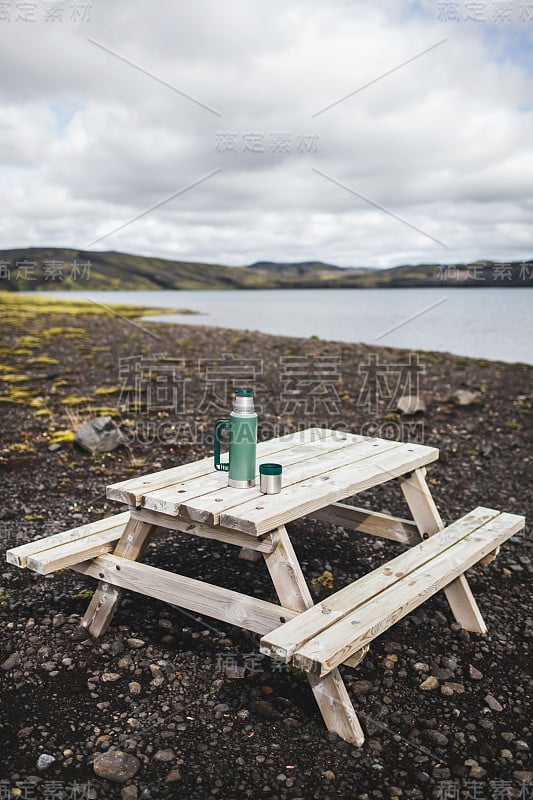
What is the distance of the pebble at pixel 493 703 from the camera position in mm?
4664

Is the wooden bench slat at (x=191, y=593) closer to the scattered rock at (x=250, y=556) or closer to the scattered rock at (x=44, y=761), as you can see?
the scattered rock at (x=44, y=761)

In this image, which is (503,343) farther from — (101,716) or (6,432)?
(101,716)

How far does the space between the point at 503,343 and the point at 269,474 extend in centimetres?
3843

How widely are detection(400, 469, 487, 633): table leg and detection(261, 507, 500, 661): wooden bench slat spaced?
19 cm

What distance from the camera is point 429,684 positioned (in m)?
4.92

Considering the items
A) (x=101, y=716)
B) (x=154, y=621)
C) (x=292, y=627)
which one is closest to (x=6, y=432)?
(x=154, y=621)

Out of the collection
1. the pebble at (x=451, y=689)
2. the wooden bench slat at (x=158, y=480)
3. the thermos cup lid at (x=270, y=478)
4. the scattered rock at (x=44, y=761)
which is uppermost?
the thermos cup lid at (x=270, y=478)

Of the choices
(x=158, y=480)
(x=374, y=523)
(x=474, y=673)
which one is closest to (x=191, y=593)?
(x=158, y=480)

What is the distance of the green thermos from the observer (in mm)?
4570

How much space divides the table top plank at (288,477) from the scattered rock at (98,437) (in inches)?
210

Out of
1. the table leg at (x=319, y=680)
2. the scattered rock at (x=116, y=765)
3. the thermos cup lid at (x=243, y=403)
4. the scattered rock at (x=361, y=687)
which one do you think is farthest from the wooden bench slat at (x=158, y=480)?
the scattered rock at (x=361, y=687)

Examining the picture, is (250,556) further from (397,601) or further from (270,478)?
(397,601)

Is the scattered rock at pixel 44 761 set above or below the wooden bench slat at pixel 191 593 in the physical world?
below

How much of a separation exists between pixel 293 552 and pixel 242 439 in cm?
88
